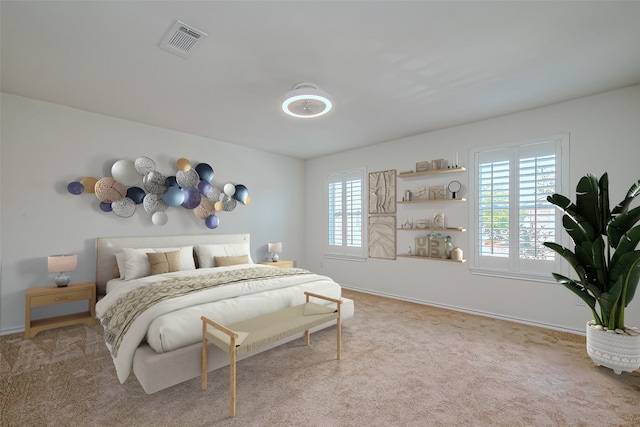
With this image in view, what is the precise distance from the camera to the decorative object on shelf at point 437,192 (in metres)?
4.39

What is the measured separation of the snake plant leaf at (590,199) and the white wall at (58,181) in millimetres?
4833

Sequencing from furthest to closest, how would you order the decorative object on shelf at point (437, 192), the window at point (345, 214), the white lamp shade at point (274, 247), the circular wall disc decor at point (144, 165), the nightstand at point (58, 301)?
the window at point (345, 214) < the white lamp shade at point (274, 247) < the decorative object on shelf at point (437, 192) < the circular wall disc decor at point (144, 165) < the nightstand at point (58, 301)

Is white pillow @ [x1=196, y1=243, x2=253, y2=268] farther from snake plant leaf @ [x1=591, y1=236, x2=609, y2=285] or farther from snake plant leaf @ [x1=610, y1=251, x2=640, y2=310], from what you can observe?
snake plant leaf @ [x1=610, y1=251, x2=640, y2=310]

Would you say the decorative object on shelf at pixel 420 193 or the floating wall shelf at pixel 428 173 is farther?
the decorative object on shelf at pixel 420 193

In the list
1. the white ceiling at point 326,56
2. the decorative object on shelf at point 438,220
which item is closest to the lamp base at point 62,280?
the white ceiling at point 326,56

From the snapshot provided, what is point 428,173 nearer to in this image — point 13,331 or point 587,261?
point 587,261

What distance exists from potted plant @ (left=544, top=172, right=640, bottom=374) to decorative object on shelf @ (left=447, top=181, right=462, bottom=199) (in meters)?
1.52

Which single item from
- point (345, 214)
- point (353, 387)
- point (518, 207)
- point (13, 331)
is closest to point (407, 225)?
point (345, 214)

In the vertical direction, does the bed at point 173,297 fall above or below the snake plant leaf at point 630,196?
below

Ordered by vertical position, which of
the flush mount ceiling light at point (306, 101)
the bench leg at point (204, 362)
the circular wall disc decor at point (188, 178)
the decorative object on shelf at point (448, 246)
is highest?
the flush mount ceiling light at point (306, 101)

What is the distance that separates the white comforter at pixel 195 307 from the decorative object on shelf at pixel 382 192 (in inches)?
80.2

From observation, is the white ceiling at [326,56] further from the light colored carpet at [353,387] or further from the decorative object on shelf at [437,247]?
the light colored carpet at [353,387]

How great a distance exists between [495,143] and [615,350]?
2576mm

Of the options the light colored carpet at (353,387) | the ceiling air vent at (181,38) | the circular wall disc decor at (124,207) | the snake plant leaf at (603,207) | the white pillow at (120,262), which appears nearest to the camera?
the light colored carpet at (353,387)
